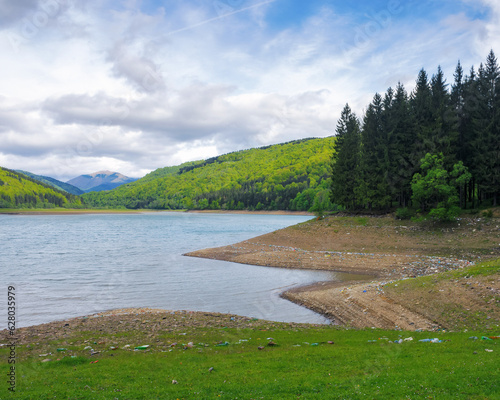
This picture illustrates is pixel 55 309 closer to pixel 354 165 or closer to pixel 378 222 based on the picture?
pixel 378 222

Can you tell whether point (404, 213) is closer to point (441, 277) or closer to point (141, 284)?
point (441, 277)

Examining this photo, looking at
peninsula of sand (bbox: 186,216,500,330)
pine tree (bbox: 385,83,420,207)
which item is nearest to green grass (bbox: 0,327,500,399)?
peninsula of sand (bbox: 186,216,500,330)

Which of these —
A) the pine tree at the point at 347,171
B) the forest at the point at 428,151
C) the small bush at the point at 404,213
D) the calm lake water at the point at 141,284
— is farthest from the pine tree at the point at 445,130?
the calm lake water at the point at 141,284

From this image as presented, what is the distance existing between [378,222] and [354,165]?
645 inches

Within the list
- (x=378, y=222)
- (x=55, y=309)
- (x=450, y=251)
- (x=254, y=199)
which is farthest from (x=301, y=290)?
(x=254, y=199)

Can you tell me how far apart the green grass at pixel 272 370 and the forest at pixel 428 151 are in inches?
1448

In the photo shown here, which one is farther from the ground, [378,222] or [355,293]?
[378,222]

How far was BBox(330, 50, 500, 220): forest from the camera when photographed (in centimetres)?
4481

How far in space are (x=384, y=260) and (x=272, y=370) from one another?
95.0 ft

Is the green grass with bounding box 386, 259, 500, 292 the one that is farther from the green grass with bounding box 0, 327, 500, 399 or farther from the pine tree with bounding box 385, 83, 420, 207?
the pine tree with bounding box 385, 83, 420, 207

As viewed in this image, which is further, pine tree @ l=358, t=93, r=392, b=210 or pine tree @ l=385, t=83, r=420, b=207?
pine tree @ l=358, t=93, r=392, b=210

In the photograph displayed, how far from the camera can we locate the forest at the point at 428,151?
147 ft

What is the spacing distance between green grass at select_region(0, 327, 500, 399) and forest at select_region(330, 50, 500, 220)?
3677 centimetres

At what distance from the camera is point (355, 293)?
23297 millimetres
